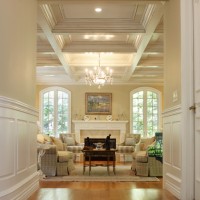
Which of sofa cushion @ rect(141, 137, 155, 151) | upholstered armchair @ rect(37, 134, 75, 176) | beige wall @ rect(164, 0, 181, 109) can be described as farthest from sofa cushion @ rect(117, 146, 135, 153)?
beige wall @ rect(164, 0, 181, 109)

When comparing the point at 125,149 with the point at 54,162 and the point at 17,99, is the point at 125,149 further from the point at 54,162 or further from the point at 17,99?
the point at 17,99

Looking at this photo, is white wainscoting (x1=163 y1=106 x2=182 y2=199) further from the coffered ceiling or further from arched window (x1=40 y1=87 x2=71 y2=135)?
arched window (x1=40 y1=87 x2=71 y2=135)

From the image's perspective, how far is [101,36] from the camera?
26.8 feet

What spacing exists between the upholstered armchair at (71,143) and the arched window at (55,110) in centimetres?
86

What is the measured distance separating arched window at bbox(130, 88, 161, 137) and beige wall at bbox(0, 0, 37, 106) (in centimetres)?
914

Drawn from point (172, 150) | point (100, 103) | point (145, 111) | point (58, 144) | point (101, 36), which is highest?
point (101, 36)

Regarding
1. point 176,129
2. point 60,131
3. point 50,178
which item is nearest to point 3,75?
point 176,129

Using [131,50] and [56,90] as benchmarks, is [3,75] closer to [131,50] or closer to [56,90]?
[131,50]

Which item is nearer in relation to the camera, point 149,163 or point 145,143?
point 149,163

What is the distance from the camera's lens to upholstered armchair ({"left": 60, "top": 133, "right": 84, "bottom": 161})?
1233 centimetres

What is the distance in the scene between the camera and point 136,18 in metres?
6.77

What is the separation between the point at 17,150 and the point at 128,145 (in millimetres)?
9131

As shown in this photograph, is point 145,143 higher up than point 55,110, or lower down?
lower down

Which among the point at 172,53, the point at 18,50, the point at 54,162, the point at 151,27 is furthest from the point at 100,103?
the point at 18,50
